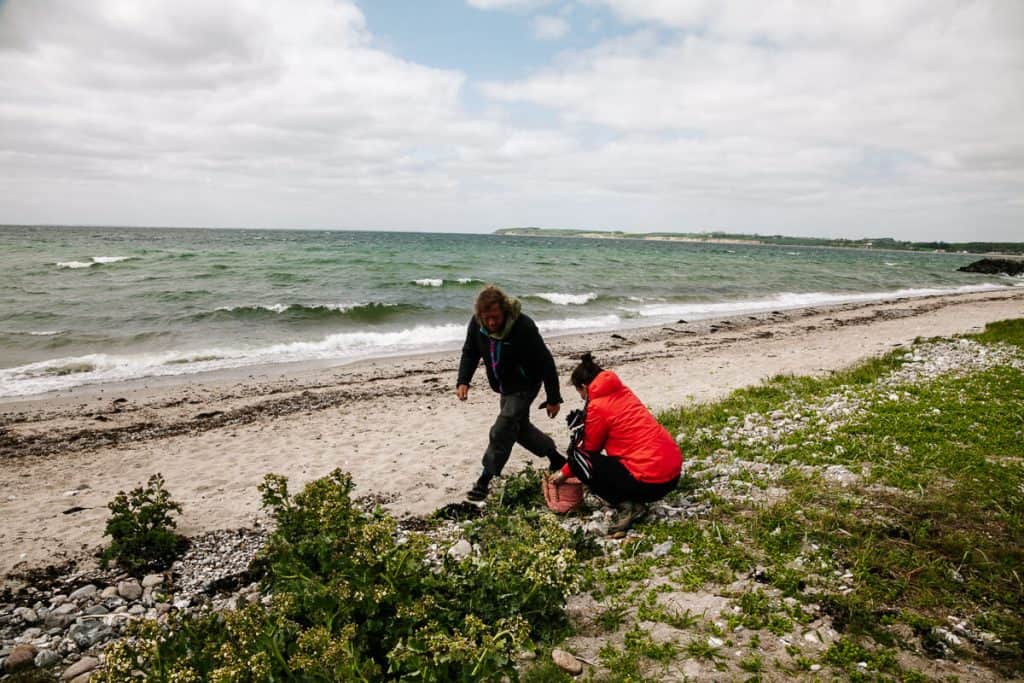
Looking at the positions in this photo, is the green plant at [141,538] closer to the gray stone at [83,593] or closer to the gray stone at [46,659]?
the gray stone at [83,593]

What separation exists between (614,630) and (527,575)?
0.79m

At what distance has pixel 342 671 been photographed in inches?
113

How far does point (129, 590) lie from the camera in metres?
4.87

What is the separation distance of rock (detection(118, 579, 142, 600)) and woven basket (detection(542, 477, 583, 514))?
13.4 ft

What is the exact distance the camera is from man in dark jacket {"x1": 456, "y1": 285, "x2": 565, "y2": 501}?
19.0 feet

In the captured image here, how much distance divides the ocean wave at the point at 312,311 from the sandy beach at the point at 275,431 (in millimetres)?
7472

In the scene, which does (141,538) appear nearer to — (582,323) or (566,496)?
(566,496)

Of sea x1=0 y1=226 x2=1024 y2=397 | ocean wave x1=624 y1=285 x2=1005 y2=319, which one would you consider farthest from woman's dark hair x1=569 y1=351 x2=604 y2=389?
ocean wave x1=624 y1=285 x2=1005 y2=319

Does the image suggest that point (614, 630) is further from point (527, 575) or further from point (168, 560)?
point (168, 560)

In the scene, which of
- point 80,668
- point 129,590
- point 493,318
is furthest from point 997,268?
point 80,668

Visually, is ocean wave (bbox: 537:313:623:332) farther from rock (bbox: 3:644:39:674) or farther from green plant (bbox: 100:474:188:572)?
rock (bbox: 3:644:39:674)

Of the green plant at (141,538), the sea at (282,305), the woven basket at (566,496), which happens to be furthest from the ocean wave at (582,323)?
the green plant at (141,538)

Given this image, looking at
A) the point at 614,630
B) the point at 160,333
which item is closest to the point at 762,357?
the point at 614,630

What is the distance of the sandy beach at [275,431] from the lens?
21.9 ft
